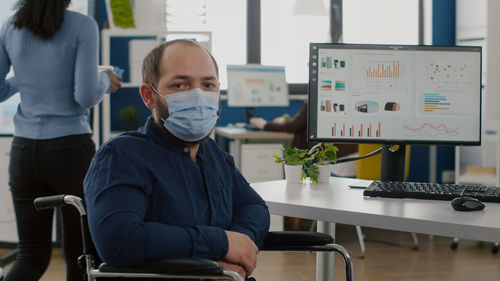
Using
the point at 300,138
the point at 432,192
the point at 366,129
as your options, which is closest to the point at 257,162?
the point at 300,138

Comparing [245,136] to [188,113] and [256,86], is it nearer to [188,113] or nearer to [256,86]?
[256,86]

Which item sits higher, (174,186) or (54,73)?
(54,73)

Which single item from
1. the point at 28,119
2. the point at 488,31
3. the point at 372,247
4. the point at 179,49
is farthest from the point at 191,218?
the point at 372,247

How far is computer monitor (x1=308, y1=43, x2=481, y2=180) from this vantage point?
209 centimetres

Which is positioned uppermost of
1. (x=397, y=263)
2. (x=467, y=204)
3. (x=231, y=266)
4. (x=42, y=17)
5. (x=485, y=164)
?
(x=42, y=17)

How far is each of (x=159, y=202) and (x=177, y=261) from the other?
0.62ft

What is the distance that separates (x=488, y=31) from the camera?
311 cm

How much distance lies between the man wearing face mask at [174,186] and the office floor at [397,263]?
1.98m

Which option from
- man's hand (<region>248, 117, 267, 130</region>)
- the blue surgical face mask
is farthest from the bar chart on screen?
man's hand (<region>248, 117, 267, 130</region>)

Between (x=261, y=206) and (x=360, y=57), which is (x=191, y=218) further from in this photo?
(x=360, y=57)

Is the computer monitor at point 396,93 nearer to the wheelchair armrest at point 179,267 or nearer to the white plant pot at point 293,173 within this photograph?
the white plant pot at point 293,173

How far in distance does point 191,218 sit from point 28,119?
3.61ft

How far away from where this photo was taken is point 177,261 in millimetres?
1274

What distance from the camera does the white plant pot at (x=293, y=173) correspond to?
217 centimetres
